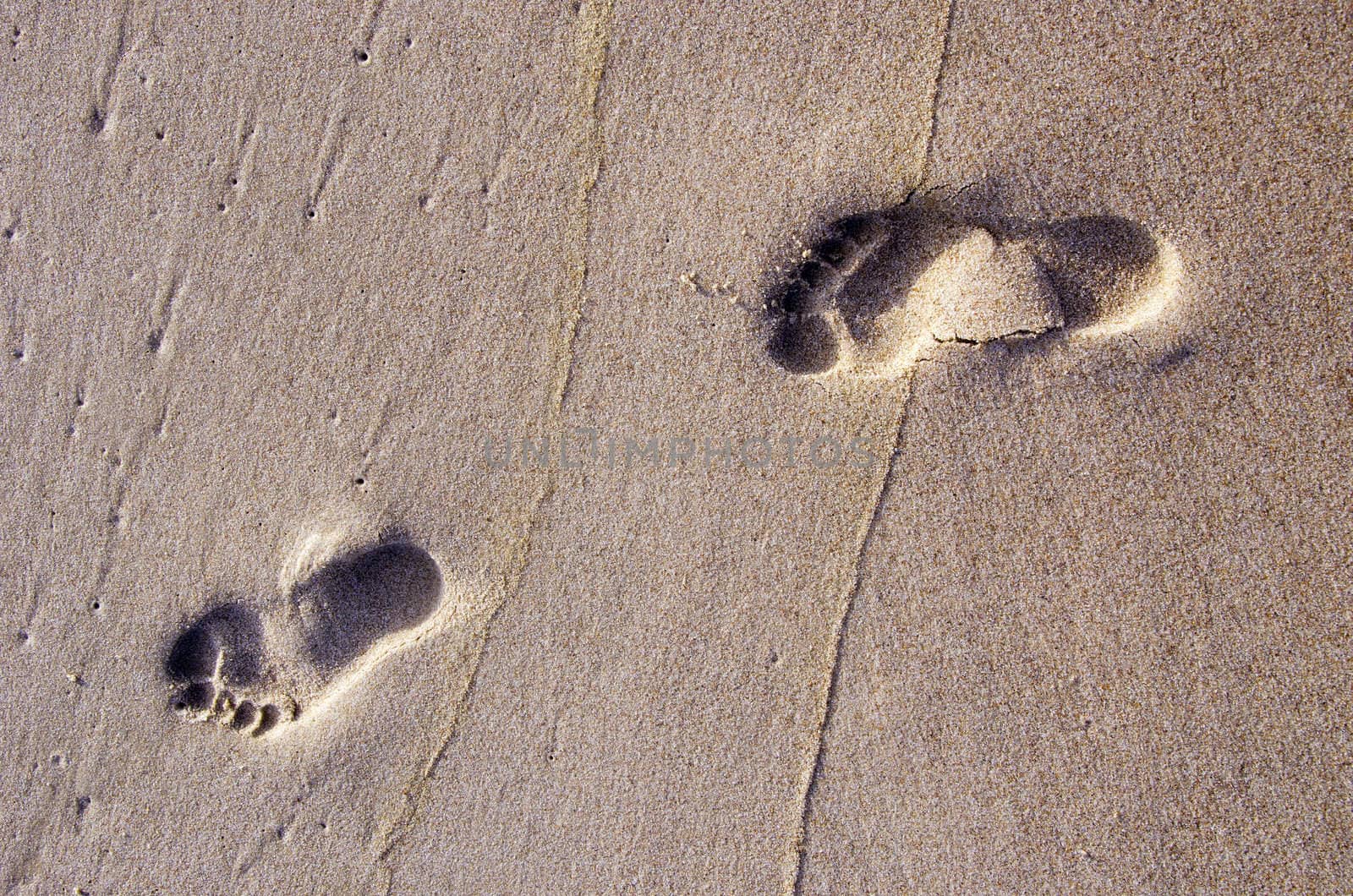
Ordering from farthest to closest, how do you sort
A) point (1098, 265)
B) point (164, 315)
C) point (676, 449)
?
point (164, 315)
point (676, 449)
point (1098, 265)

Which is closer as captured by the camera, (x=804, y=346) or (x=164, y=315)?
(x=804, y=346)

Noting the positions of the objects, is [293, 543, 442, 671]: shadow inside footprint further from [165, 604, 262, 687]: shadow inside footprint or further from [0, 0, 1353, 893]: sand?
[165, 604, 262, 687]: shadow inside footprint

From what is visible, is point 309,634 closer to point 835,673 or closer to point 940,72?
point 835,673

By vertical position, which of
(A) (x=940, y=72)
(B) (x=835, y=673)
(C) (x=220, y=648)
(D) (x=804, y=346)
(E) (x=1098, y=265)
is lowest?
(C) (x=220, y=648)

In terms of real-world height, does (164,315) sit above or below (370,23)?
below

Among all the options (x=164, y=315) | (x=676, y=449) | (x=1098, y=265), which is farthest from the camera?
(x=164, y=315)

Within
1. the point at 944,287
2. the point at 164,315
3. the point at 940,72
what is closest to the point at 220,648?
the point at 164,315
